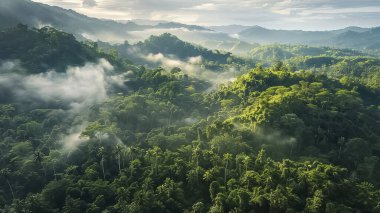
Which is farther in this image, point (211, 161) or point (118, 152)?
point (118, 152)

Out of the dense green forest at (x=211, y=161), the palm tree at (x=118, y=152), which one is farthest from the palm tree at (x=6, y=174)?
the palm tree at (x=118, y=152)

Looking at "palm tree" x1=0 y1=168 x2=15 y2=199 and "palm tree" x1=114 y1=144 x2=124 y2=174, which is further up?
"palm tree" x1=114 y1=144 x2=124 y2=174

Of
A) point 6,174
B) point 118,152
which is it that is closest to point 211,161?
point 118,152

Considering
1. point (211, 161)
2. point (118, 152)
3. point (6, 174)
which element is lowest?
point (6, 174)

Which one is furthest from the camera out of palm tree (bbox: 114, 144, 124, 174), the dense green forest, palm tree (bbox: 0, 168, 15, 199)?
palm tree (bbox: 114, 144, 124, 174)

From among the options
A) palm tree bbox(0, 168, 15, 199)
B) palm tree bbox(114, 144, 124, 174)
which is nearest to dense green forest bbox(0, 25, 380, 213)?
palm tree bbox(114, 144, 124, 174)

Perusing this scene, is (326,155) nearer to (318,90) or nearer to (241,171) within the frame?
(241,171)

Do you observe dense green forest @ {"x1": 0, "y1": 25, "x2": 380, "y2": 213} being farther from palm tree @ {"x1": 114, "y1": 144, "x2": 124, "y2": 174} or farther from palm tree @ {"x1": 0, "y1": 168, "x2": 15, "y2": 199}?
palm tree @ {"x1": 0, "y1": 168, "x2": 15, "y2": 199}

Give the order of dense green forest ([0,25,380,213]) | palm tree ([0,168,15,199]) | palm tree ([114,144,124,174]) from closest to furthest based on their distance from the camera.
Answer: dense green forest ([0,25,380,213]) → palm tree ([0,168,15,199]) → palm tree ([114,144,124,174])

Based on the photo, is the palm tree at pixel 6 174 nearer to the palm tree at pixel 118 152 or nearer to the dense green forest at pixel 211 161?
the dense green forest at pixel 211 161

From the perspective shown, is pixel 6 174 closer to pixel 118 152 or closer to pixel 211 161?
pixel 118 152

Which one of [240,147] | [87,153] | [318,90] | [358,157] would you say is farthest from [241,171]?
[318,90]

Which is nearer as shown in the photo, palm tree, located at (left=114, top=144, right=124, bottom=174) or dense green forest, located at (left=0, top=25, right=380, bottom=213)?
dense green forest, located at (left=0, top=25, right=380, bottom=213)
